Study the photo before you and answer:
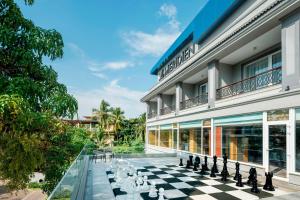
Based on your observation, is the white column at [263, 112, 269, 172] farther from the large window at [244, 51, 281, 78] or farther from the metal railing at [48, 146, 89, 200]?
the metal railing at [48, 146, 89, 200]

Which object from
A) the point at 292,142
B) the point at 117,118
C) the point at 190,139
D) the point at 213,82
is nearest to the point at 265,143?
the point at 292,142

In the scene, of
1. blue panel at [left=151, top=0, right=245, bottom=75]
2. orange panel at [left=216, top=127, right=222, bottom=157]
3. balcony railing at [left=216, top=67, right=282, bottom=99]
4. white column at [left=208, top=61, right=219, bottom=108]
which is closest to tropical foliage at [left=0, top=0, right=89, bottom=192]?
balcony railing at [left=216, top=67, right=282, bottom=99]

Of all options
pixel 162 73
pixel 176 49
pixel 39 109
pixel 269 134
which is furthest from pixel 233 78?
pixel 162 73

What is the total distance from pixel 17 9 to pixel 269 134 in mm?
7910

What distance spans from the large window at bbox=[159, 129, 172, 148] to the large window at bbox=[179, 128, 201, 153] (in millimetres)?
2075

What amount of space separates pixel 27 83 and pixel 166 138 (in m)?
15.3

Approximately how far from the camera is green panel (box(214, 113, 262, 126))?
8.32 meters

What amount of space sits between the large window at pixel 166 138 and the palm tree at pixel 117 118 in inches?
803

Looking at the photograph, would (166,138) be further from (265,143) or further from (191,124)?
(265,143)

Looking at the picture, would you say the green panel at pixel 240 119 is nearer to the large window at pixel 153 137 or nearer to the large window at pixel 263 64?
the large window at pixel 263 64

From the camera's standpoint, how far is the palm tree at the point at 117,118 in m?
39.2

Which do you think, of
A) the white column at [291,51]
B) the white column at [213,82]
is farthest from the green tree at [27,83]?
the white column at [213,82]

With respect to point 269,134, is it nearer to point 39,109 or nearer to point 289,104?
point 289,104

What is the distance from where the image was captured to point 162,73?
23.5 meters
